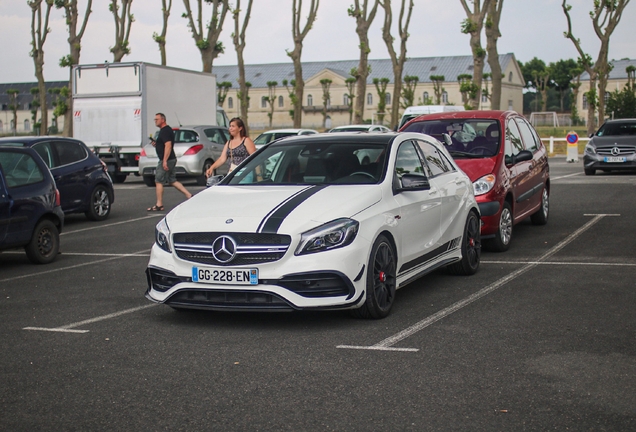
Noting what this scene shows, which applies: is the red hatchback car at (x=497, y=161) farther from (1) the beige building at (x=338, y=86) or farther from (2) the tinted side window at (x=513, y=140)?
(1) the beige building at (x=338, y=86)

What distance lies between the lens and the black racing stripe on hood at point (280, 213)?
21.9 ft

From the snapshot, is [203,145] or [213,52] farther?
[213,52]

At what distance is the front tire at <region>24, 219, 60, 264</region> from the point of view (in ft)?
36.0

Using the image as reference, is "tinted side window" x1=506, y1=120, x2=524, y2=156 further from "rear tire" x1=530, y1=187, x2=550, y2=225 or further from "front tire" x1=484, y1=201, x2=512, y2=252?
"rear tire" x1=530, y1=187, x2=550, y2=225

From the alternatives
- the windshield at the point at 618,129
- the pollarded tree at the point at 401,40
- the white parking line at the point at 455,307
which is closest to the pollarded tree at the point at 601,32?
the pollarded tree at the point at 401,40

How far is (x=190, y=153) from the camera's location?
960 inches

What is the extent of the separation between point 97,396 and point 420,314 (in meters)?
3.10

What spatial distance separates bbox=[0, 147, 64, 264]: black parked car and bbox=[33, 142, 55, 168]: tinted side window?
136 inches

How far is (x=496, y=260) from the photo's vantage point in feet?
34.5

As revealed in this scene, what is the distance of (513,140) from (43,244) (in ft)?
20.9

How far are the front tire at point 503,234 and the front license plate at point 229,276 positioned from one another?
5095 millimetres

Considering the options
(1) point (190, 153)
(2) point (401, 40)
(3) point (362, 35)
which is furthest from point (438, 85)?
(1) point (190, 153)

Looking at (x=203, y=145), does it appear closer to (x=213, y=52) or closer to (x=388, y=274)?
(x=388, y=274)

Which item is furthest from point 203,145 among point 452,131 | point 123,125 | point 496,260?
point 496,260
